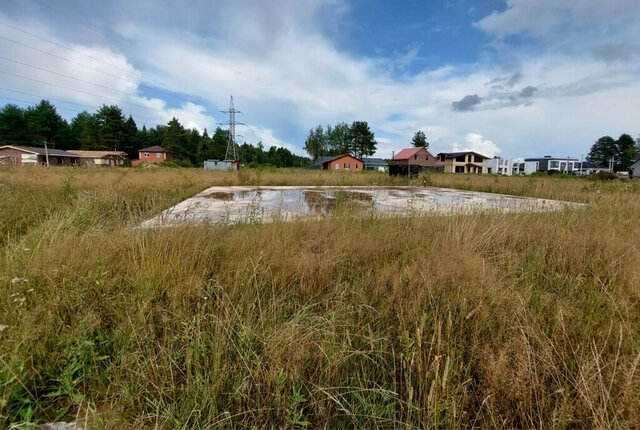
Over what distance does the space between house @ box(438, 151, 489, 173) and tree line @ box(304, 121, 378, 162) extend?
2330cm

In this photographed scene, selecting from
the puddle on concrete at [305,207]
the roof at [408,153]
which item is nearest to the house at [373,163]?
the roof at [408,153]

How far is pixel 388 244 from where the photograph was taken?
112 inches

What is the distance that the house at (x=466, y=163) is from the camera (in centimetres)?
5709

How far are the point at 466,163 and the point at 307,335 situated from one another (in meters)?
64.9

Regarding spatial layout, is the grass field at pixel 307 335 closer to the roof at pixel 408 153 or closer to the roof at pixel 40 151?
the roof at pixel 40 151

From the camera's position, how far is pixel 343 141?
76.3 meters

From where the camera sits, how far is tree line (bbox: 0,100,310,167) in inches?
1849

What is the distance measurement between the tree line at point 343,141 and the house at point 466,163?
917 inches

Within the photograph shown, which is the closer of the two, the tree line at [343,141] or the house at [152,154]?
the house at [152,154]

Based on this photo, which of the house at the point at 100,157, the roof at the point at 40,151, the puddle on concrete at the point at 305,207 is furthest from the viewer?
the house at the point at 100,157

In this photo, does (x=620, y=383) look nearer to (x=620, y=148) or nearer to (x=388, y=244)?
(x=388, y=244)

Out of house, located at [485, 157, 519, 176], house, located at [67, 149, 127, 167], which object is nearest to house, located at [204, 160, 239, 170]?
house, located at [67, 149, 127, 167]

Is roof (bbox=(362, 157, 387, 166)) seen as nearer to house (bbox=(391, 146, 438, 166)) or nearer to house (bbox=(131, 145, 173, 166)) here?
house (bbox=(391, 146, 438, 166))

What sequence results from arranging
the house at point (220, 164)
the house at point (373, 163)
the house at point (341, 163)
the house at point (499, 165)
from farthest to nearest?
the house at point (373, 163) < the house at point (499, 165) < the house at point (341, 163) < the house at point (220, 164)
